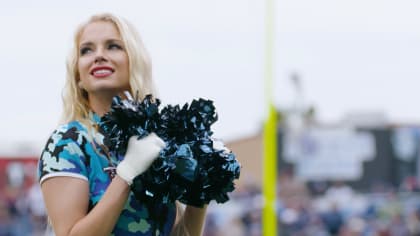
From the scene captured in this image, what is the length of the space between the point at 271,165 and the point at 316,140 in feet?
26.2

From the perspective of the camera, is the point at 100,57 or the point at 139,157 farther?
the point at 100,57

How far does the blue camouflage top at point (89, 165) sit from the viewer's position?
2.58 metres

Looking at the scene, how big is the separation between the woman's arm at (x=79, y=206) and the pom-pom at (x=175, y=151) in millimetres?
66

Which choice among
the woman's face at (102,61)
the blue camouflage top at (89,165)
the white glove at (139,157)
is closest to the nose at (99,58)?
the woman's face at (102,61)

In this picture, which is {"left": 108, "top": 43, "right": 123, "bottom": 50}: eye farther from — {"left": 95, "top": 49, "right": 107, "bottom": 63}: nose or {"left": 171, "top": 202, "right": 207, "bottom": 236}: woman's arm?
{"left": 171, "top": 202, "right": 207, "bottom": 236}: woman's arm

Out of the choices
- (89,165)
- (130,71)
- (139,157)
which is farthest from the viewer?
(130,71)

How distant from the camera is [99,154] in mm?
2648

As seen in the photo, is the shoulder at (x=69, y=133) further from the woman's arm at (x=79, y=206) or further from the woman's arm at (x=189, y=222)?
the woman's arm at (x=189, y=222)

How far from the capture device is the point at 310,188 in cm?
1775

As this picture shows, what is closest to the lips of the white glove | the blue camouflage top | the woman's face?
the woman's face

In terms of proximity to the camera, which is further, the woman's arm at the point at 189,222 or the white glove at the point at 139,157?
the woman's arm at the point at 189,222

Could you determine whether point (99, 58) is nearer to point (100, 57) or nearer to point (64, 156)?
point (100, 57)

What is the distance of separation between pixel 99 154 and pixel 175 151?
24 cm

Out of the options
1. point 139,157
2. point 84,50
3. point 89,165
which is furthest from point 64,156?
point 84,50
